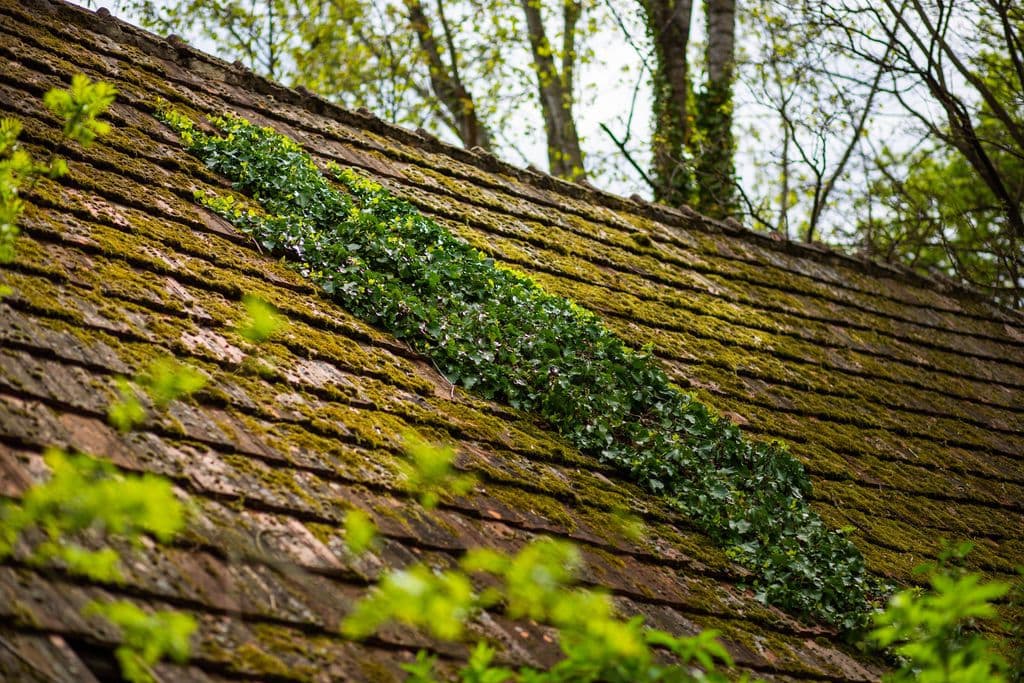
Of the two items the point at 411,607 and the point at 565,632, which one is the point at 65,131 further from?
the point at 565,632

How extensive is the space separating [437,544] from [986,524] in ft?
11.4

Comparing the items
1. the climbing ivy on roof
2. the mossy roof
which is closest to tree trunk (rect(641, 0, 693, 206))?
the mossy roof

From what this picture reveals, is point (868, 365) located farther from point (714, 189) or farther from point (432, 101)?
point (432, 101)

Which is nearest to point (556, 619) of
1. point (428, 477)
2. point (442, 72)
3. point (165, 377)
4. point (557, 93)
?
point (428, 477)

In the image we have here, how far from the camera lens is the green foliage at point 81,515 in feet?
5.19

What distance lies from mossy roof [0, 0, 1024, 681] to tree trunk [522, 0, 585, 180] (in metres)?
11.0

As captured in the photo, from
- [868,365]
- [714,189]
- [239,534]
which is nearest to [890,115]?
[714,189]

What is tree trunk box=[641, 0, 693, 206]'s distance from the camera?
13.9 meters

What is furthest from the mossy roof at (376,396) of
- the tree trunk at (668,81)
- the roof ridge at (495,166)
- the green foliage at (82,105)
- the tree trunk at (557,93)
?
the tree trunk at (557,93)

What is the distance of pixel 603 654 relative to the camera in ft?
5.47

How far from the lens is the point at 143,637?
1700mm

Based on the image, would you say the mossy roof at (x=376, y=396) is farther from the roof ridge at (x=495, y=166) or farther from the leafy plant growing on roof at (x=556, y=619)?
the leafy plant growing on roof at (x=556, y=619)

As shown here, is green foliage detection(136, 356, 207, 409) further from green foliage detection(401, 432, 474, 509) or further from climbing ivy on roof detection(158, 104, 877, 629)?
climbing ivy on roof detection(158, 104, 877, 629)

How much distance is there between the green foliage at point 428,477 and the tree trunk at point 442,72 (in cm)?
1503
